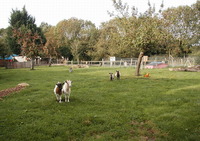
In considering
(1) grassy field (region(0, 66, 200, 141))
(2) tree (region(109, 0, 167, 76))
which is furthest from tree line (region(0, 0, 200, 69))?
(1) grassy field (region(0, 66, 200, 141))

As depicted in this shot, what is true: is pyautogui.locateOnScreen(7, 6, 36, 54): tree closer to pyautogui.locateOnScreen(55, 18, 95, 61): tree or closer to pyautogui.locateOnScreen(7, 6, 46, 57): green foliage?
pyautogui.locateOnScreen(7, 6, 46, 57): green foliage

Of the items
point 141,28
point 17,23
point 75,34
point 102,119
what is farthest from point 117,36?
point 75,34

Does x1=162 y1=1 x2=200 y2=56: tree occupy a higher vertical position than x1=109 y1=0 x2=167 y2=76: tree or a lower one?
higher

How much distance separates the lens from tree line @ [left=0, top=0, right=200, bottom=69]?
65.1 ft

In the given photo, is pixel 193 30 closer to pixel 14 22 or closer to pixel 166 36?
pixel 166 36

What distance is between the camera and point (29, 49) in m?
32.8

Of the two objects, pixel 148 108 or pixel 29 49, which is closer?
pixel 148 108

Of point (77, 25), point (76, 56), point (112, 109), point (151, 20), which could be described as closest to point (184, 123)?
point (112, 109)

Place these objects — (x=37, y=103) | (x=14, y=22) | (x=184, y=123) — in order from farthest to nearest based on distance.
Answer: (x=14, y=22) < (x=37, y=103) < (x=184, y=123)

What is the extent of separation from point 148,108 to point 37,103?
5.66 metres

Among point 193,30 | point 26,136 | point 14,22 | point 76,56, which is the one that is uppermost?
point 14,22

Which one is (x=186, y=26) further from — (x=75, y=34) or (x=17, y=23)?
(x=17, y=23)

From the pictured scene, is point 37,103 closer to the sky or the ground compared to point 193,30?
closer to the ground

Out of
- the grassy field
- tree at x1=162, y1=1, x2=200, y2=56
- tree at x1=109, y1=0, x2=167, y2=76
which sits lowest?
the grassy field
